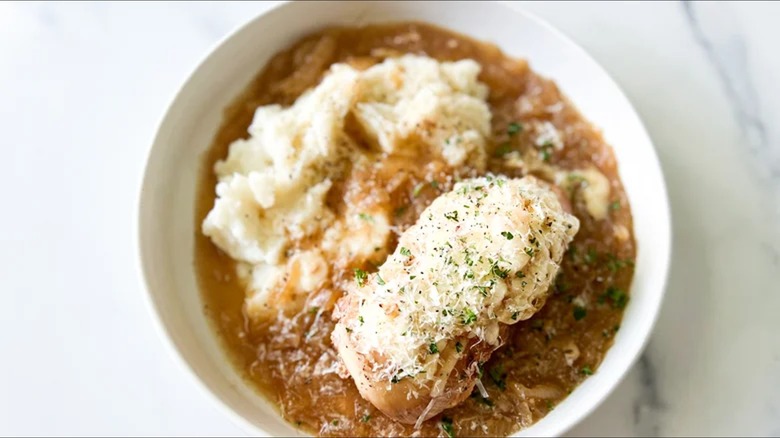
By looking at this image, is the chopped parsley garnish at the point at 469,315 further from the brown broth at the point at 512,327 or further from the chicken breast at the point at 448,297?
the brown broth at the point at 512,327

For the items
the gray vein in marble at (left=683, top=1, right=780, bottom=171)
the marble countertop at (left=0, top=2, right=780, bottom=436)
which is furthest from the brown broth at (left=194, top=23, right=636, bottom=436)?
the gray vein in marble at (left=683, top=1, right=780, bottom=171)

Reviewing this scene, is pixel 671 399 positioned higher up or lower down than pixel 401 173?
lower down

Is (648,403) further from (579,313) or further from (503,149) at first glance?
(503,149)

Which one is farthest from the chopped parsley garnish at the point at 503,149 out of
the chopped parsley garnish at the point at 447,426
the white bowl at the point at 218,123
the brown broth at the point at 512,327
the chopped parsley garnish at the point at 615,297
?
the chopped parsley garnish at the point at 447,426

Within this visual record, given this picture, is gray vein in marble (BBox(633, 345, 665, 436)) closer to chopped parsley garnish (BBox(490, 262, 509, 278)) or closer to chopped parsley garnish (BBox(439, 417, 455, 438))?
chopped parsley garnish (BBox(439, 417, 455, 438))

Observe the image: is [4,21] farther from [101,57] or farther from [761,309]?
[761,309]

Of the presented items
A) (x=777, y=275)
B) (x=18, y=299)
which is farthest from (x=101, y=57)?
(x=777, y=275)
